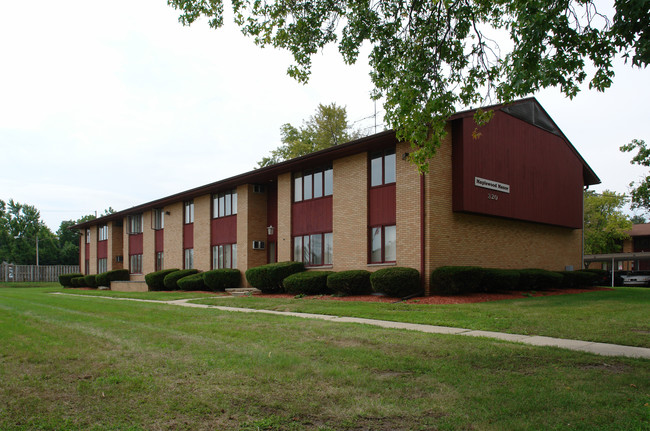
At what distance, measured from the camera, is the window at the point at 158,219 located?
114 feet

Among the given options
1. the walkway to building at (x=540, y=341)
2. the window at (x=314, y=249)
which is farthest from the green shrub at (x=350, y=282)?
the walkway to building at (x=540, y=341)

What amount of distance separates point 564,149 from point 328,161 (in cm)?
1202

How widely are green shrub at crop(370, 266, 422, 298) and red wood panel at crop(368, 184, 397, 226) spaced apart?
7.28 feet

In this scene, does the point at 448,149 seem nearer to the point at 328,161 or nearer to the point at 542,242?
the point at 328,161

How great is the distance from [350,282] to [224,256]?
1156 centimetres

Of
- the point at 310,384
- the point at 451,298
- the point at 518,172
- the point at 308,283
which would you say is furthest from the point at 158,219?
the point at 310,384

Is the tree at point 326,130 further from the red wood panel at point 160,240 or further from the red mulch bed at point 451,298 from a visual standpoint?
the red mulch bed at point 451,298

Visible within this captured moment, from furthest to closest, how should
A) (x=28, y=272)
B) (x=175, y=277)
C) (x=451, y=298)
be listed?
(x=28, y=272), (x=175, y=277), (x=451, y=298)

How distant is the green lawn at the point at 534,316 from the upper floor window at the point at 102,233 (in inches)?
1227

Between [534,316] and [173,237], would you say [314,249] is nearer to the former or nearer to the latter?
[534,316]

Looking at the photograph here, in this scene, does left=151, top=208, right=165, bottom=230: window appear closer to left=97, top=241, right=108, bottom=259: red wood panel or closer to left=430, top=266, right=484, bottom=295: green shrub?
left=97, top=241, right=108, bottom=259: red wood panel

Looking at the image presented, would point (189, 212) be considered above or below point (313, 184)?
below

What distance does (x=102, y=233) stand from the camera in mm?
44406

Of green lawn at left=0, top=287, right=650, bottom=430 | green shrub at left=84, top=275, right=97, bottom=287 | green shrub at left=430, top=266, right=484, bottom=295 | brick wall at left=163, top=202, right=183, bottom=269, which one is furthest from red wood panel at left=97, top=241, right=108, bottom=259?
green lawn at left=0, top=287, right=650, bottom=430
